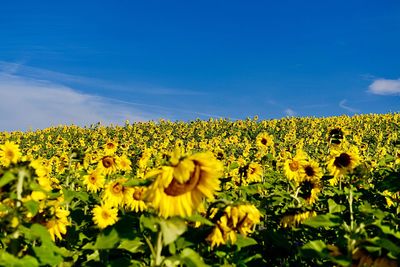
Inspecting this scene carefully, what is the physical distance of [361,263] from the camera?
3.63 metres

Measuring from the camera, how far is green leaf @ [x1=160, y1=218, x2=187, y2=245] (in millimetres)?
3482

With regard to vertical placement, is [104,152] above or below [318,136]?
below

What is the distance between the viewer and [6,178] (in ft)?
12.3

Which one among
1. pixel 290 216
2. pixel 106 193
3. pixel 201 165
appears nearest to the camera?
pixel 201 165

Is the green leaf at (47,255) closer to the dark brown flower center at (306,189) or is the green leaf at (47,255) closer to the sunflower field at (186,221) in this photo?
the sunflower field at (186,221)

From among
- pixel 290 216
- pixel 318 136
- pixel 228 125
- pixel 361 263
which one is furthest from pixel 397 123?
pixel 361 263

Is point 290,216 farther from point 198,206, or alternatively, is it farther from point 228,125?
point 228,125

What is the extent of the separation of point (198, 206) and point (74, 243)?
125 inches

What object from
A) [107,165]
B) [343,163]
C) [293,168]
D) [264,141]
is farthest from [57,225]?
[264,141]

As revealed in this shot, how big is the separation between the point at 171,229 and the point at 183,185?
53 cm

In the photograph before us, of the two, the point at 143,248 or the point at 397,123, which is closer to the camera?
the point at 143,248

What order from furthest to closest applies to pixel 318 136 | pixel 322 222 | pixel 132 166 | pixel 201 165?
pixel 318 136 < pixel 132 166 < pixel 322 222 < pixel 201 165

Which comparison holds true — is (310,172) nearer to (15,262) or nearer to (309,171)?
(309,171)

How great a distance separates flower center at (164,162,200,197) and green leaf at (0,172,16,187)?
127 cm
